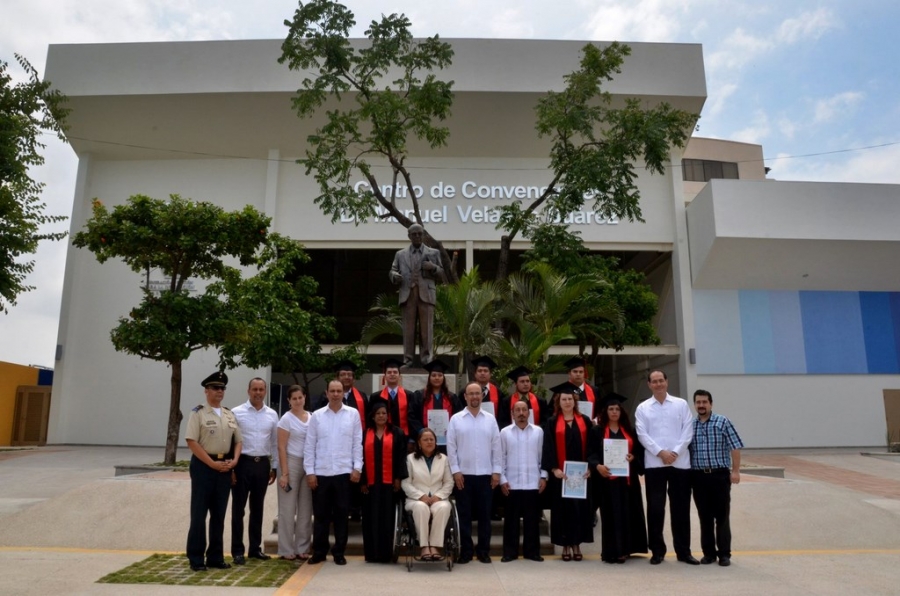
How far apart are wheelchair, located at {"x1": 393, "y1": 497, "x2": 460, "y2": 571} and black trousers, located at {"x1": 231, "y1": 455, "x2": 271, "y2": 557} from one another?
1.23m

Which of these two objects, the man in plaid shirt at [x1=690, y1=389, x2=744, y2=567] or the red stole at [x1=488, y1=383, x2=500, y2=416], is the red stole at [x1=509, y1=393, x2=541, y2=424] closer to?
the red stole at [x1=488, y1=383, x2=500, y2=416]

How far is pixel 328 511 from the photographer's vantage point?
20.1ft

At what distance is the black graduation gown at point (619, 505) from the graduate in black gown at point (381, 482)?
1.76 metres

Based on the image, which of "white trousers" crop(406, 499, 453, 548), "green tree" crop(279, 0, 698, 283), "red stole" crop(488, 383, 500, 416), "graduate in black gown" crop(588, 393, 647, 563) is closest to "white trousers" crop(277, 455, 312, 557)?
"white trousers" crop(406, 499, 453, 548)

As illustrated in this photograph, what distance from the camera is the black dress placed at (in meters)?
6.11

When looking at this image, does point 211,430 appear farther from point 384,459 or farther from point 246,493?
point 384,459

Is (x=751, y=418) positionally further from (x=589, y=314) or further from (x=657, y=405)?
(x=657, y=405)

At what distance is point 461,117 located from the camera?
19953 millimetres

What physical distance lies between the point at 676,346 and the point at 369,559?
15.7 m

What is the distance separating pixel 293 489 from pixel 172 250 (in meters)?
7.62

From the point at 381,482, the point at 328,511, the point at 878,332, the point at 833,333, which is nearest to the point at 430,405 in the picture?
the point at 381,482

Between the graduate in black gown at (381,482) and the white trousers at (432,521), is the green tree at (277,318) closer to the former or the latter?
the graduate in black gown at (381,482)

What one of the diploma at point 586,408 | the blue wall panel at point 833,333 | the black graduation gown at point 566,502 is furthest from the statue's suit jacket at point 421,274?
the blue wall panel at point 833,333

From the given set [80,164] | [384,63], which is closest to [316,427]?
[384,63]
